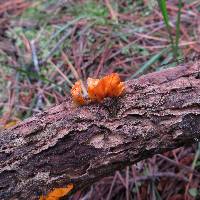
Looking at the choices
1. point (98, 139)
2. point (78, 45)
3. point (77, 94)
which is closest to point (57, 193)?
point (98, 139)

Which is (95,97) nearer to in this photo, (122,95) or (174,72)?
(122,95)

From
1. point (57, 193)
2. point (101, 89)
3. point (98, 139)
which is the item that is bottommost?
point (57, 193)

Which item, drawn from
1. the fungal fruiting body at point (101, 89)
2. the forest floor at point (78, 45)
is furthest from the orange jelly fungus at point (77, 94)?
the forest floor at point (78, 45)

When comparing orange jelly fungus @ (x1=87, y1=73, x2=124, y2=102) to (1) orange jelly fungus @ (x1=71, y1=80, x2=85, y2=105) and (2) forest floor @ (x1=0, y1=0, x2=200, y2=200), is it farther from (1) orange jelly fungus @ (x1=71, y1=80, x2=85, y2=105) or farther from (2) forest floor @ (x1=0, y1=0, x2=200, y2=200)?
(2) forest floor @ (x1=0, y1=0, x2=200, y2=200)

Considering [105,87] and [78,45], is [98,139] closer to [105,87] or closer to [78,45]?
[105,87]

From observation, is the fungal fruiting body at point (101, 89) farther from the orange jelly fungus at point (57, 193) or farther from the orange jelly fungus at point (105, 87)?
the orange jelly fungus at point (57, 193)
